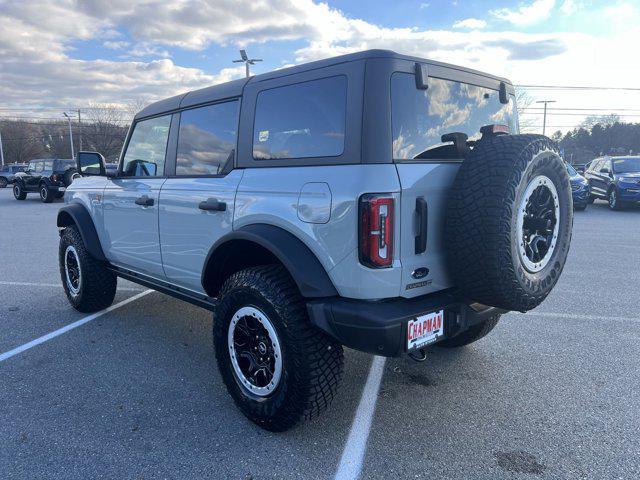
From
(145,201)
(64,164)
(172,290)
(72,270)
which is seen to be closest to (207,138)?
(145,201)

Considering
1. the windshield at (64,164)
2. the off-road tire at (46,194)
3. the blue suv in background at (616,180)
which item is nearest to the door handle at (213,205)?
the blue suv in background at (616,180)

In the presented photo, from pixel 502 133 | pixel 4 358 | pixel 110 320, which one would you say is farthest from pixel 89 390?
pixel 502 133

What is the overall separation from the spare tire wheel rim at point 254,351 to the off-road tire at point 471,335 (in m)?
1.57

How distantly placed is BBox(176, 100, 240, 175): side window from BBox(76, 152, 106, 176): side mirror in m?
1.26

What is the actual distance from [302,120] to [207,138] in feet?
3.21

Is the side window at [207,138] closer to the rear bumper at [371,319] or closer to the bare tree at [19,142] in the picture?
the rear bumper at [371,319]

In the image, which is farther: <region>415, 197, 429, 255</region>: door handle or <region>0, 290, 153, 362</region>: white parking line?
<region>0, 290, 153, 362</region>: white parking line

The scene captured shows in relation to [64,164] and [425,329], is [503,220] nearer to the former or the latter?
[425,329]

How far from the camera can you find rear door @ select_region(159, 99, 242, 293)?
3.08 m

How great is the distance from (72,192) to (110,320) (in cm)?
144

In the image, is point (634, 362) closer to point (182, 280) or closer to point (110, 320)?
point (182, 280)

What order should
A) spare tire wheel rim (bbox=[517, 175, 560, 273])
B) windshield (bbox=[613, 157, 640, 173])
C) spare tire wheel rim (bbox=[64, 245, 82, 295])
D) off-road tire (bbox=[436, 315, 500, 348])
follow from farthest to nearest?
windshield (bbox=[613, 157, 640, 173]) → spare tire wheel rim (bbox=[64, 245, 82, 295]) → off-road tire (bbox=[436, 315, 500, 348]) → spare tire wheel rim (bbox=[517, 175, 560, 273])

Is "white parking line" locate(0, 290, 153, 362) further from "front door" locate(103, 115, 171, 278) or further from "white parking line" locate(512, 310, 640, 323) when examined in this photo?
"white parking line" locate(512, 310, 640, 323)

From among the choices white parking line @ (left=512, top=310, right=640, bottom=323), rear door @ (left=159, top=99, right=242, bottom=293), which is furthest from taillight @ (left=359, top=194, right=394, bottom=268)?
white parking line @ (left=512, top=310, right=640, bottom=323)
